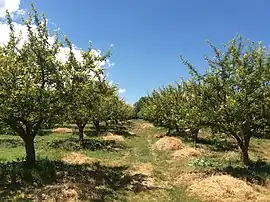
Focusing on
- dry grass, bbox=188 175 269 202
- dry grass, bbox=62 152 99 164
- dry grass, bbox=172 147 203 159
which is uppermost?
dry grass, bbox=62 152 99 164

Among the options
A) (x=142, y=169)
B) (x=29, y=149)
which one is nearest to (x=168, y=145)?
(x=142, y=169)

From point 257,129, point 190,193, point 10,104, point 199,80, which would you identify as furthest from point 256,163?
point 10,104

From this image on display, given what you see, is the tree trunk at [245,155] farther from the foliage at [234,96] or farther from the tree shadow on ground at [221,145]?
the tree shadow on ground at [221,145]

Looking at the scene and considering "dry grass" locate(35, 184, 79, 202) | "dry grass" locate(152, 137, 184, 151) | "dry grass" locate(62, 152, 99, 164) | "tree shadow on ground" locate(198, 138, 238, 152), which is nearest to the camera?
"dry grass" locate(35, 184, 79, 202)

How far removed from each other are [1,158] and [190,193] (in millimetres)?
17609

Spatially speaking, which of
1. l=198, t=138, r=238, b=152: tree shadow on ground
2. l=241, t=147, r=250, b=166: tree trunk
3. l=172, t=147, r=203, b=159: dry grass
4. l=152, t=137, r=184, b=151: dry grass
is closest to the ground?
l=241, t=147, r=250, b=166: tree trunk

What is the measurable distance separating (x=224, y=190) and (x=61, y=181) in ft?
33.0

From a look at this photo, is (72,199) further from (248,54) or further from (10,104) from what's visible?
(248,54)

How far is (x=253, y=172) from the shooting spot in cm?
2448

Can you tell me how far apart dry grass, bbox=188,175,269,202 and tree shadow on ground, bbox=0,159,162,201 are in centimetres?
346

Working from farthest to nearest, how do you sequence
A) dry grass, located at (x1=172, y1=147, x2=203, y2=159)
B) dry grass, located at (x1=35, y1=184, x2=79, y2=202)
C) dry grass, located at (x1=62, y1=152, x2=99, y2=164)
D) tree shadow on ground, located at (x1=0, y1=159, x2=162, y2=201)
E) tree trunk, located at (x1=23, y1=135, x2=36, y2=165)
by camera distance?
1. dry grass, located at (x1=172, y1=147, x2=203, y2=159)
2. dry grass, located at (x1=62, y1=152, x2=99, y2=164)
3. tree trunk, located at (x1=23, y1=135, x2=36, y2=165)
4. tree shadow on ground, located at (x1=0, y1=159, x2=162, y2=201)
5. dry grass, located at (x1=35, y1=184, x2=79, y2=202)

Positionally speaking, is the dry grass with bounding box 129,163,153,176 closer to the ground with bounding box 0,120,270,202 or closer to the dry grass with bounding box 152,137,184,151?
the ground with bounding box 0,120,270,202

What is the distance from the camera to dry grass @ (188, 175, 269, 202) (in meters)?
19.4

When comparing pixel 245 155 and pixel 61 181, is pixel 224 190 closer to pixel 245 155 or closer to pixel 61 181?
pixel 245 155
